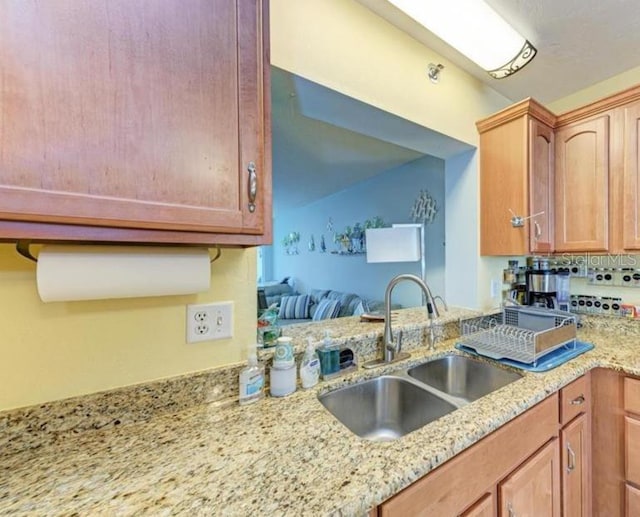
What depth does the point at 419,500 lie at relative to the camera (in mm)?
687

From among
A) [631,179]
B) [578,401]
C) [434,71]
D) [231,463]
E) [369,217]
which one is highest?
[434,71]

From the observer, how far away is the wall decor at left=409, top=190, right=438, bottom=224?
2.72m

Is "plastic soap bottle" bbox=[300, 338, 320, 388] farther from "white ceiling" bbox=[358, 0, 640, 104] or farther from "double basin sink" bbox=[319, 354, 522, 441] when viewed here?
"white ceiling" bbox=[358, 0, 640, 104]

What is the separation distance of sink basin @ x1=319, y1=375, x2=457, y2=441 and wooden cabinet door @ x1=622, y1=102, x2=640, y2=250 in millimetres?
1385

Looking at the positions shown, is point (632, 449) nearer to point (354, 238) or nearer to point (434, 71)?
point (434, 71)

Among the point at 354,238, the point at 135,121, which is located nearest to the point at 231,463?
the point at 135,121

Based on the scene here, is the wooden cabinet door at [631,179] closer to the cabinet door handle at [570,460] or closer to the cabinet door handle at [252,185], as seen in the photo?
the cabinet door handle at [570,460]

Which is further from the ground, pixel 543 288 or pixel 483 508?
pixel 543 288

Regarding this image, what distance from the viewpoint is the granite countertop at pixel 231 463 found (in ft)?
1.83

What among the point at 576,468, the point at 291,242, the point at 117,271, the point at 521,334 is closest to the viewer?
the point at 117,271

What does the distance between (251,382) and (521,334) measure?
118 centimetres

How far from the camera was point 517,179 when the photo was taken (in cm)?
160

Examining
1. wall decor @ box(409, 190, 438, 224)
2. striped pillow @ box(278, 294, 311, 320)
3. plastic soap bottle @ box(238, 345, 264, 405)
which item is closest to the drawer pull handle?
plastic soap bottle @ box(238, 345, 264, 405)

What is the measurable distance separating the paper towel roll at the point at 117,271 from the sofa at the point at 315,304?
1.81 metres
